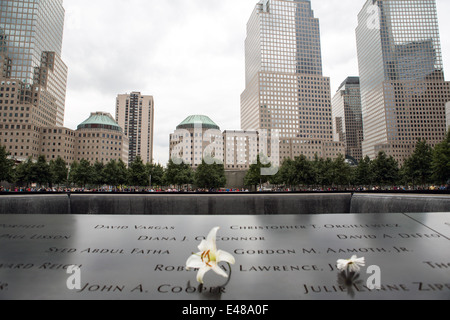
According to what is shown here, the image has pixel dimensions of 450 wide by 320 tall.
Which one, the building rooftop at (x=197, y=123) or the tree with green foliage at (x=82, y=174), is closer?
the tree with green foliage at (x=82, y=174)

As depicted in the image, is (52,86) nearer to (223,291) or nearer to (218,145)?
(218,145)

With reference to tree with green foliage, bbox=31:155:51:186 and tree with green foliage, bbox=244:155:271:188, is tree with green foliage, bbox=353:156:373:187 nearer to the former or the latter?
tree with green foliage, bbox=244:155:271:188

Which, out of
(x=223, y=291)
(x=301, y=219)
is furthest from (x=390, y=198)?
A: (x=223, y=291)

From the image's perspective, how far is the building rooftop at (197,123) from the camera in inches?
6621

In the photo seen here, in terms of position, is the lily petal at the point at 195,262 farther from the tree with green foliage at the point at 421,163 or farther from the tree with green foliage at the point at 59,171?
the tree with green foliage at the point at 59,171

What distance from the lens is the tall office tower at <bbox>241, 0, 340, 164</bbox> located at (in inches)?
6875

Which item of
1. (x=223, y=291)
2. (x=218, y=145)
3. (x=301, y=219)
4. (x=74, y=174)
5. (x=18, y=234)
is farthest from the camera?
(x=218, y=145)

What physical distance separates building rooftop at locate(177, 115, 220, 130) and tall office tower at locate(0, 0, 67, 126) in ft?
247

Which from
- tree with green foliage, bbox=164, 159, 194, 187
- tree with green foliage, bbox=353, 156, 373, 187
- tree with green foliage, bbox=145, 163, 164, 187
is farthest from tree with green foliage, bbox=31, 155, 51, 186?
tree with green foliage, bbox=353, 156, 373, 187

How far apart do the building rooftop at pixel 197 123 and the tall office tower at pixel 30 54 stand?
75.2 meters

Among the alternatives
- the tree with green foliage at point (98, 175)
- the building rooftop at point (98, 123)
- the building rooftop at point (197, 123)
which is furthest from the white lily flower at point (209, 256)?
the building rooftop at point (98, 123)

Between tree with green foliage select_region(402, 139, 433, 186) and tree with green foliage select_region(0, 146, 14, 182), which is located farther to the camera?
tree with green foliage select_region(402, 139, 433, 186)

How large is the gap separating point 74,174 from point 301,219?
8117 centimetres

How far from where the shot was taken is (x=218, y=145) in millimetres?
153375
